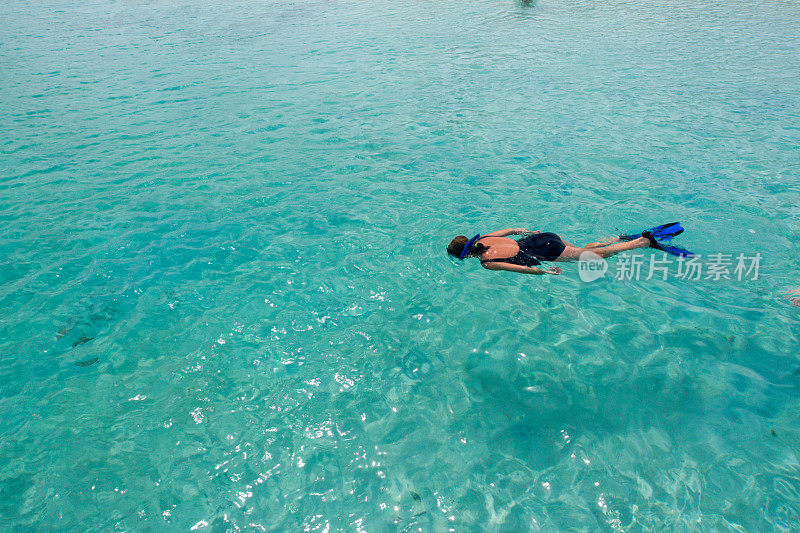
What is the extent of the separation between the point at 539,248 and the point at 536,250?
0.18ft

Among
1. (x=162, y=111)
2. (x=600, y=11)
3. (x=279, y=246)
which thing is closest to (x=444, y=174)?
(x=279, y=246)

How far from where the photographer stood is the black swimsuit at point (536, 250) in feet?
22.9

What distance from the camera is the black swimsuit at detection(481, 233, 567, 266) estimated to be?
697 cm

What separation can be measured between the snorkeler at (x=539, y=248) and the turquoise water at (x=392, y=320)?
0.45m

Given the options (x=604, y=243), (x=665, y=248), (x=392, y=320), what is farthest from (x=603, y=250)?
(x=392, y=320)

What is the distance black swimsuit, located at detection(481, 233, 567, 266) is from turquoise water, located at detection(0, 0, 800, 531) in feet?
1.50

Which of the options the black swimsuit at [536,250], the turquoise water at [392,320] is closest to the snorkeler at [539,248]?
the black swimsuit at [536,250]

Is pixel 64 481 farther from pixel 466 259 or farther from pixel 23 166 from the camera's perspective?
pixel 23 166

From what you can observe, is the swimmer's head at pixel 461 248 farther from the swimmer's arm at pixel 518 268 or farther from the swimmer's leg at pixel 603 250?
the swimmer's leg at pixel 603 250

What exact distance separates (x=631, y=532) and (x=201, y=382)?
5.01 m

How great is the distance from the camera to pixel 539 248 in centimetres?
716

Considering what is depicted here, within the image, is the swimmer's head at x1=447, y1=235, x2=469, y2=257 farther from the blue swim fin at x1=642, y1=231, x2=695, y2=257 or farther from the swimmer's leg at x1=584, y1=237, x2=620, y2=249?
the blue swim fin at x1=642, y1=231, x2=695, y2=257

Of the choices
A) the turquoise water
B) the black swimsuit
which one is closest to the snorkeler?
the black swimsuit

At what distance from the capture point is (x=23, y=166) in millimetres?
11703
